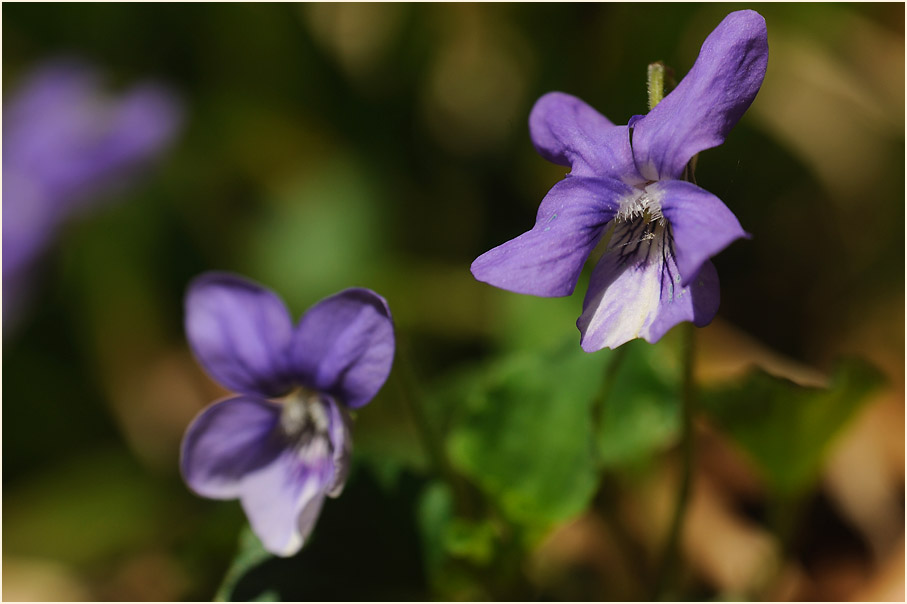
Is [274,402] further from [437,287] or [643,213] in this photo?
[437,287]

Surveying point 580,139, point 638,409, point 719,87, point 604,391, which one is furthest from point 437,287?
point 719,87

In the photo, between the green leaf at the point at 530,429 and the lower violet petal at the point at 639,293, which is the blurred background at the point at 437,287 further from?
the lower violet petal at the point at 639,293

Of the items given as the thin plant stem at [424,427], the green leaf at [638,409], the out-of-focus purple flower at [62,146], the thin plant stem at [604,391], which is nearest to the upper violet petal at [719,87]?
the thin plant stem at [604,391]

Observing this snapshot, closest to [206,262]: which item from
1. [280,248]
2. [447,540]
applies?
[280,248]

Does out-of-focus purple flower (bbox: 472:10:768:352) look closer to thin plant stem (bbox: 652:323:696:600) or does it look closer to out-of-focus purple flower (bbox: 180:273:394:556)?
thin plant stem (bbox: 652:323:696:600)

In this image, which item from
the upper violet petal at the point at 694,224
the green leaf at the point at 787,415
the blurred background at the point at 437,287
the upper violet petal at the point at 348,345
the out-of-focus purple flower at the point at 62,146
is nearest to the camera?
the upper violet petal at the point at 694,224

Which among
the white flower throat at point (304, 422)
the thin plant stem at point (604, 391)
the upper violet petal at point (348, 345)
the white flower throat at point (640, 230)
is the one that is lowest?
the thin plant stem at point (604, 391)

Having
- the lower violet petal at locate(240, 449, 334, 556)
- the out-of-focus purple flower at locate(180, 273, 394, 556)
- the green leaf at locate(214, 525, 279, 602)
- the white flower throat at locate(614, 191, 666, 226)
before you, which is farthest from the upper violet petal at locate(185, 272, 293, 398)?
the white flower throat at locate(614, 191, 666, 226)
